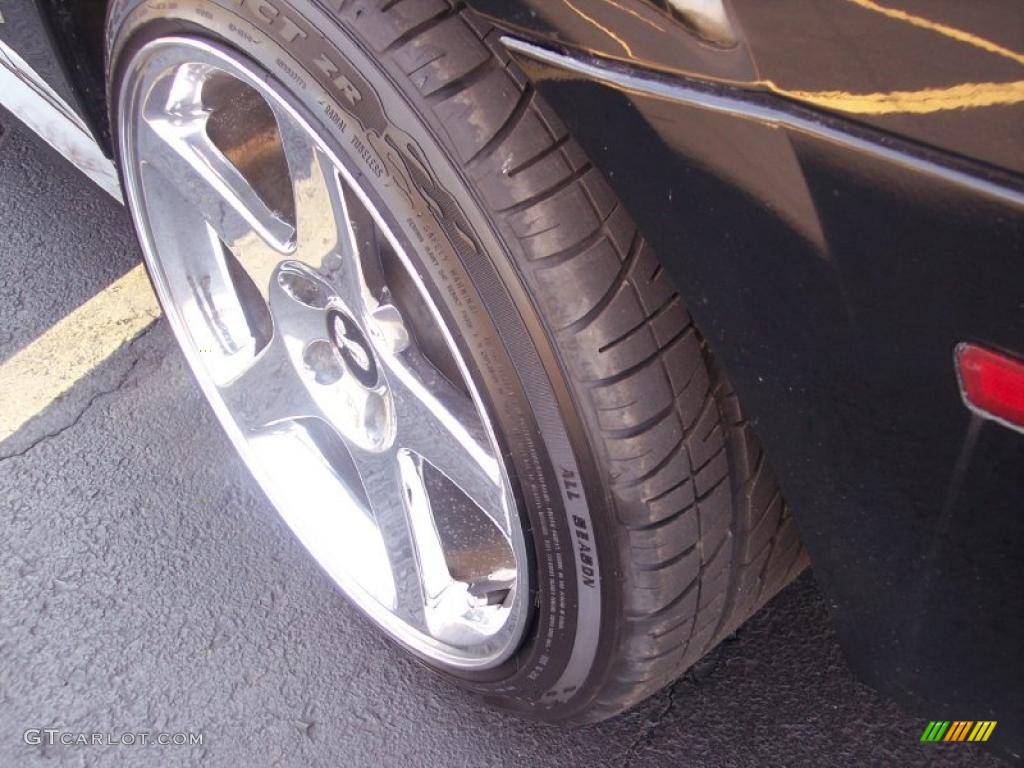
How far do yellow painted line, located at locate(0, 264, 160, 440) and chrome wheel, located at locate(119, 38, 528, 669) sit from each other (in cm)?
54

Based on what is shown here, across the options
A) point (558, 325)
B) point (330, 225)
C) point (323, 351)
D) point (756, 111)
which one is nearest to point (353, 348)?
point (323, 351)

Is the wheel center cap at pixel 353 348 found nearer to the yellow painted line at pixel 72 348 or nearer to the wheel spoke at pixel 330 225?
the wheel spoke at pixel 330 225

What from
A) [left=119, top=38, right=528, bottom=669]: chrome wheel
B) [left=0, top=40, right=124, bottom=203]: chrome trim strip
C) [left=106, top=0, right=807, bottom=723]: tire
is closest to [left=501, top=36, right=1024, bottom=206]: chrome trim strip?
[left=106, top=0, right=807, bottom=723]: tire

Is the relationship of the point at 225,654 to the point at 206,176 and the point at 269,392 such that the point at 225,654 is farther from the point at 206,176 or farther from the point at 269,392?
the point at 206,176

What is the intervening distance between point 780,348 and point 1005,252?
25 cm

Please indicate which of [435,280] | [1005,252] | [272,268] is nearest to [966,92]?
[1005,252]

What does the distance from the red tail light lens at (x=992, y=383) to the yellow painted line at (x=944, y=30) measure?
235 mm

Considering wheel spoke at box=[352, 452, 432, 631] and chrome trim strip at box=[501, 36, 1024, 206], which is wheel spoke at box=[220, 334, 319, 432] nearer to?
wheel spoke at box=[352, 452, 432, 631]

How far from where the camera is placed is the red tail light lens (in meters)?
0.86

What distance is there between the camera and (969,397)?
0.90 m

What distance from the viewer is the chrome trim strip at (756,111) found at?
2.67 feet

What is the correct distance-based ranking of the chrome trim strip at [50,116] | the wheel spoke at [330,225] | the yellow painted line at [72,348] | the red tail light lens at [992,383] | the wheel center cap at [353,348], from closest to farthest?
the red tail light lens at [992,383] → the wheel spoke at [330,225] → the wheel center cap at [353,348] → the chrome trim strip at [50,116] → the yellow painted line at [72,348]

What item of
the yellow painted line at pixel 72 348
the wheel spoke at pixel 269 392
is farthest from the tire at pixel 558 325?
the yellow painted line at pixel 72 348

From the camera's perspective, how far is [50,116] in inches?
91.0
